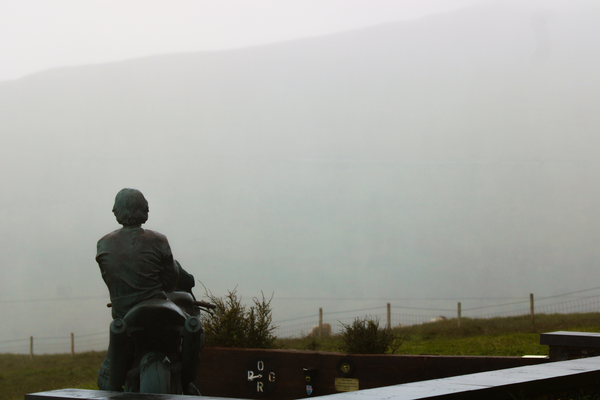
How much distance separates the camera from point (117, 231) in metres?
4.94

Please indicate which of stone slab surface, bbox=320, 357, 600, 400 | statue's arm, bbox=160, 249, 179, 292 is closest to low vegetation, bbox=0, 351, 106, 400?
statue's arm, bbox=160, 249, 179, 292

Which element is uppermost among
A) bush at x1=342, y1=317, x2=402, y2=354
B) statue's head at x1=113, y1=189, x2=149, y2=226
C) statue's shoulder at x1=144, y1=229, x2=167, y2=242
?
statue's head at x1=113, y1=189, x2=149, y2=226

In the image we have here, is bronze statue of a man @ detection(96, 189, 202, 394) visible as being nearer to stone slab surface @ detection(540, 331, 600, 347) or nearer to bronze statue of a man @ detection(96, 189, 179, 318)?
bronze statue of a man @ detection(96, 189, 179, 318)

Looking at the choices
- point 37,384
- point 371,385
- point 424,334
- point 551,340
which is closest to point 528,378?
point 551,340

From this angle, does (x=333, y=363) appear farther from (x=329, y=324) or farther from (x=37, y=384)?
(x=37, y=384)

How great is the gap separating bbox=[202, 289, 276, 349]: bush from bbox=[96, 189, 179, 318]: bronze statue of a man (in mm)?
4245

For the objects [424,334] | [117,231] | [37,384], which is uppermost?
[117,231]

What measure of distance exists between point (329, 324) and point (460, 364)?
39.5ft

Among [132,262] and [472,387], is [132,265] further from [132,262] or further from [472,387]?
[472,387]

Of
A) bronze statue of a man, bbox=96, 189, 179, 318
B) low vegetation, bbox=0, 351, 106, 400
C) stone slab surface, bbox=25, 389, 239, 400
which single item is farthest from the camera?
low vegetation, bbox=0, 351, 106, 400

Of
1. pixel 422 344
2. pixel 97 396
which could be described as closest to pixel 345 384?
pixel 97 396

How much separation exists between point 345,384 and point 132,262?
409 cm

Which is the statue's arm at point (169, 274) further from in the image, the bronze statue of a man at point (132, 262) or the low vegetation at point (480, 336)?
the low vegetation at point (480, 336)

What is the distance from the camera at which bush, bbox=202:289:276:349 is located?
917 centimetres
